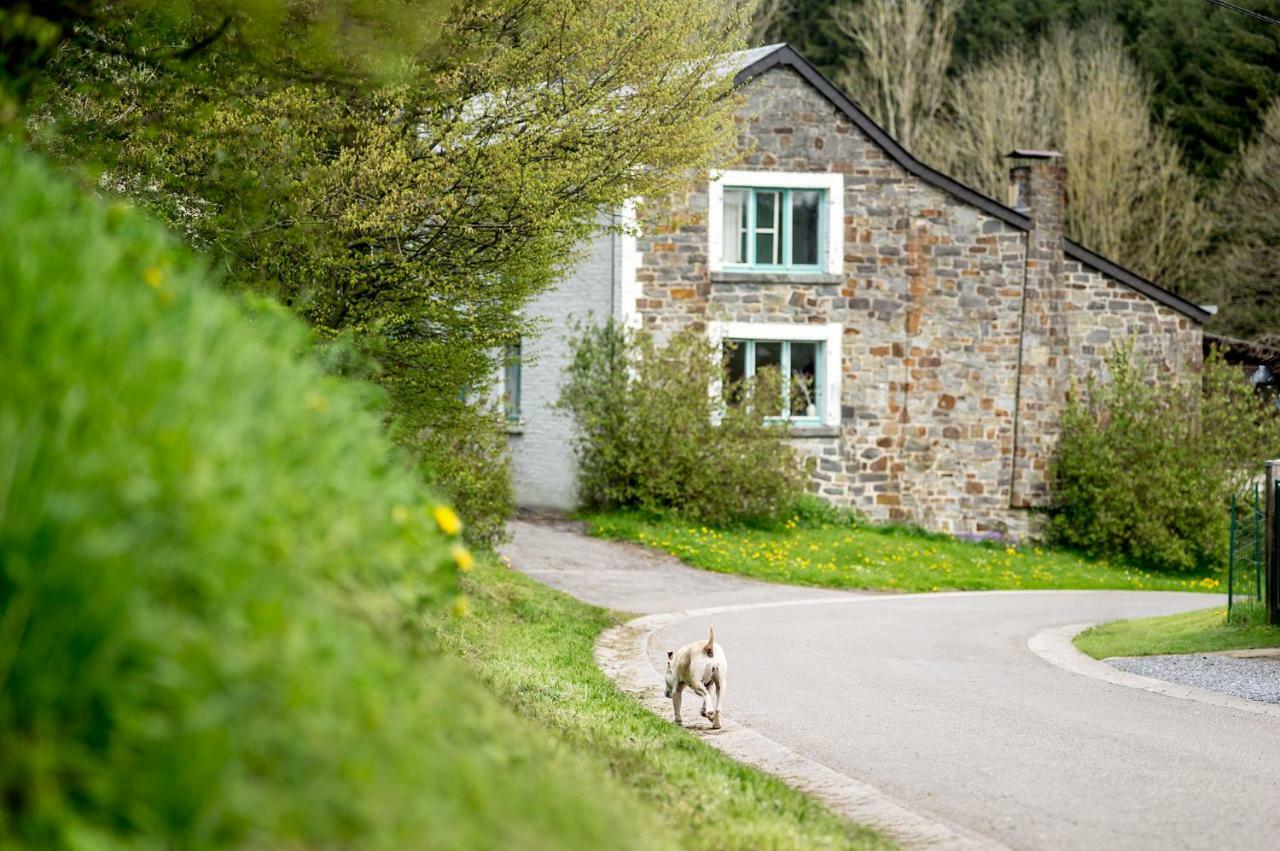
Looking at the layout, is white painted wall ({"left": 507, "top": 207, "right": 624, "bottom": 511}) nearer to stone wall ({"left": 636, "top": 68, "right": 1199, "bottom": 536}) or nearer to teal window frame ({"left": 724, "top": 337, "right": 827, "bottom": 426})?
stone wall ({"left": 636, "top": 68, "right": 1199, "bottom": 536})

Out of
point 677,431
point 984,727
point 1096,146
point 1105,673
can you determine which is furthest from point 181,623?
point 1096,146

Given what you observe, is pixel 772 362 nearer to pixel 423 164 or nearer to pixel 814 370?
pixel 814 370

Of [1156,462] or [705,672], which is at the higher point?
[1156,462]

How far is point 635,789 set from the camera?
603 centimetres

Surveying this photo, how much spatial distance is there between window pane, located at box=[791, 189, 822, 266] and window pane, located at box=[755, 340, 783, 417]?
1511 millimetres

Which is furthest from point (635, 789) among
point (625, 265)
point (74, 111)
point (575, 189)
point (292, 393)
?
point (625, 265)

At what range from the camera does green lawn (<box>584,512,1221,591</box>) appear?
21188 millimetres

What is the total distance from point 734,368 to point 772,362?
0.69m

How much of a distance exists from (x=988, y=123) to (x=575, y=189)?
32.1m

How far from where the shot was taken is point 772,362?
2522cm

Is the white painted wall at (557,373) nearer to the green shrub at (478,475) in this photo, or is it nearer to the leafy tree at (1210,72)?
the green shrub at (478,475)

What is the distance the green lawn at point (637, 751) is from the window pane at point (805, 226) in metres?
13.1

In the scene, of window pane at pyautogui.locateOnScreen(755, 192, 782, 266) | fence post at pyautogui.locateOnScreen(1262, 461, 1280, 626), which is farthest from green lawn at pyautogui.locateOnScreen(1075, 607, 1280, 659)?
window pane at pyautogui.locateOnScreen(755, 192, 782, 266)

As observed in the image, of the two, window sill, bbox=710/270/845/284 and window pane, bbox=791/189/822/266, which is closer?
window sill, bbox=710/270/845/284
